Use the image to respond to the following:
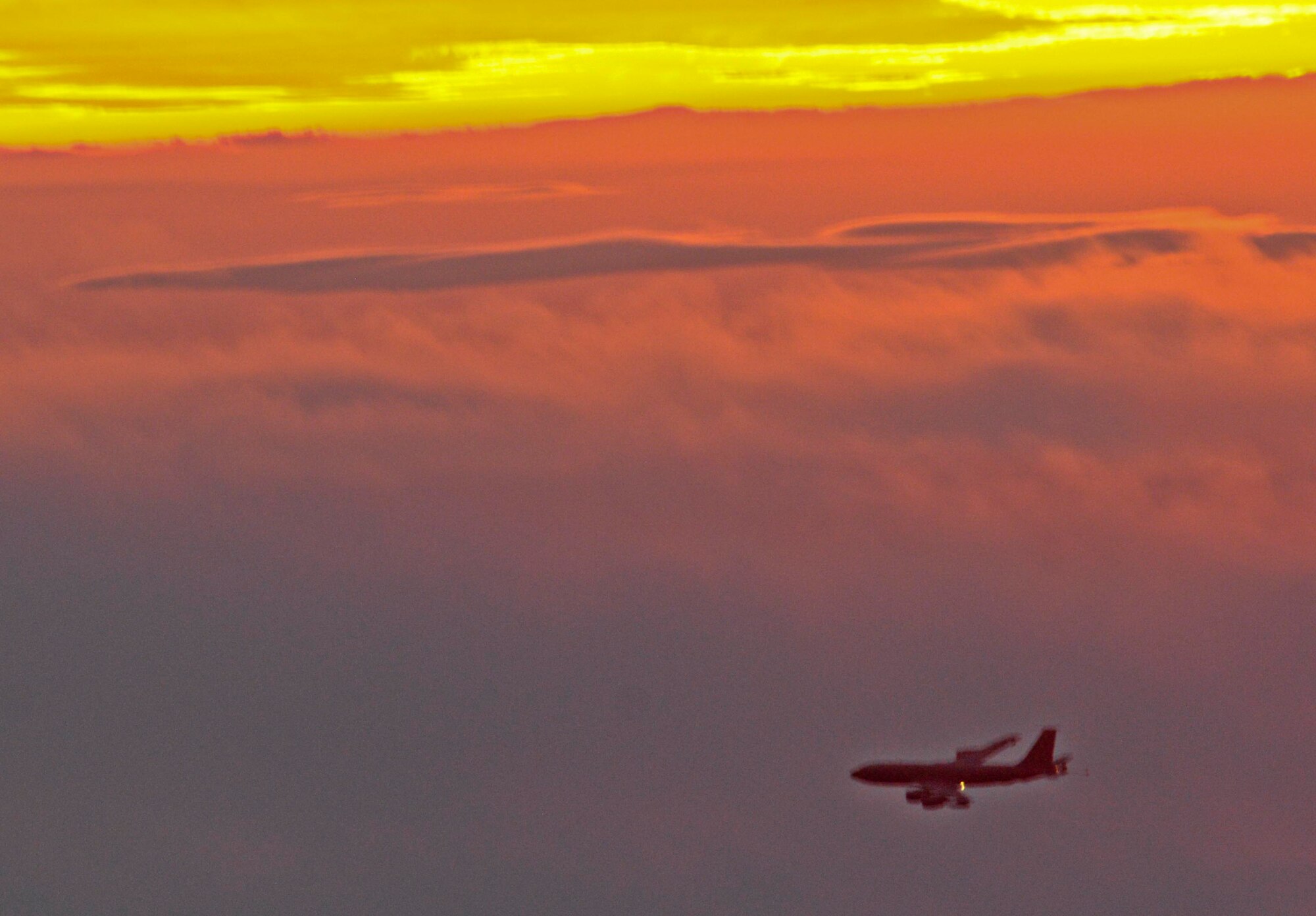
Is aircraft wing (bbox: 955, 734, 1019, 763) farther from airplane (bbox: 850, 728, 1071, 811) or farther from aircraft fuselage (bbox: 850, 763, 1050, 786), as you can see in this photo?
aircraft fuselage (bbox: 850, 763, 1050, 786)

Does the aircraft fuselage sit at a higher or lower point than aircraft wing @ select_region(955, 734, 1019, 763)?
lower

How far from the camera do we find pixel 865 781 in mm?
168375

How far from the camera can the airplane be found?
16125 cm

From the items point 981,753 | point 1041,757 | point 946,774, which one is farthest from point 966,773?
point 1041,757

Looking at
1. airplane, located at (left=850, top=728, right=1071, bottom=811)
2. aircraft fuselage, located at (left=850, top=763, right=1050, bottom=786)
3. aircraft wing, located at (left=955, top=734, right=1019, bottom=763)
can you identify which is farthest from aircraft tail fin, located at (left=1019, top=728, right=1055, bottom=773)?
aircraft wing, located at (left=955, top=734, right=1019, bottom=763)

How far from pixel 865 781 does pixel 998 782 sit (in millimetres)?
15097

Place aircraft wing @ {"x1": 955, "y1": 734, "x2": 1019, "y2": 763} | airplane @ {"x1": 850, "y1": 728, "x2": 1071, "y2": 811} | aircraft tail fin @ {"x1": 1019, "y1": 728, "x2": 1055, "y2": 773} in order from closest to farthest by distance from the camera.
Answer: airplane @ {"x1": 850, "y1": 728, "x2": 1071, "y2": 811} → aircraft tail fin @ {"x1": 1019, "y1": 728, "x2": 1055, "y2": 773} → aircraft wing @ {"x1": 955, "y1": 734, "x2": 1019, "y2": 763}

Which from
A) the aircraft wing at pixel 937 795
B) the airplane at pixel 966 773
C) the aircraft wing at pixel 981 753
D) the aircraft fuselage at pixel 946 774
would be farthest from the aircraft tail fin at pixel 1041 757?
the aircraft wing at pixel 937 795

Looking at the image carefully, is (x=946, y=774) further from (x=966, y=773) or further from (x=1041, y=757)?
(x=1041, y=757)

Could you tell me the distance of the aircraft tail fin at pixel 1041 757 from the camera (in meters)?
162

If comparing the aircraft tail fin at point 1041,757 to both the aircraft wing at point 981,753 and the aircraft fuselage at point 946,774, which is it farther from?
the aircraft wing at point 981,753

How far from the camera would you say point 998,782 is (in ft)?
534

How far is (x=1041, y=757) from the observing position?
162250mm

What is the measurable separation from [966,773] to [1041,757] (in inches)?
336
